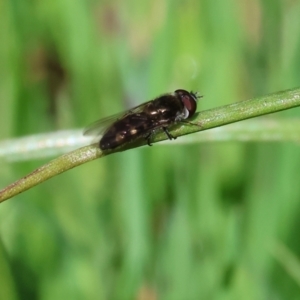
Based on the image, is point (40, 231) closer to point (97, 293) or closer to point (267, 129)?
point (97, 293)

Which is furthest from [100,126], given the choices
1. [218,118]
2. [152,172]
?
[218,118]

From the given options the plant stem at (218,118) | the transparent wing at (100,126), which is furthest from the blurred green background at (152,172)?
the plant stem at (218,118)

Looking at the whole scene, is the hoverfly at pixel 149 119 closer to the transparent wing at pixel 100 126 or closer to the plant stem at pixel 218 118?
the transparent wing at pixel 100 126

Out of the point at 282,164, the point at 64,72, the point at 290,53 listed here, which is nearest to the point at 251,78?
the point at 290,53

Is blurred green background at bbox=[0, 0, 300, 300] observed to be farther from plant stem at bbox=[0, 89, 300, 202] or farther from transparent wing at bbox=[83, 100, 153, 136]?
plant stem at bbox=[0, 89, 300, 202]

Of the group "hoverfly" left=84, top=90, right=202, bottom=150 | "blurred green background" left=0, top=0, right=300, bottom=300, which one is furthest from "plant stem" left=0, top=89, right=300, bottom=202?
"blurred green background" left=0, top=0, right=300, bottom=300

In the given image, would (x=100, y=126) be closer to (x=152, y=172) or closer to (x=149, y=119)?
(x=149, y=119)
